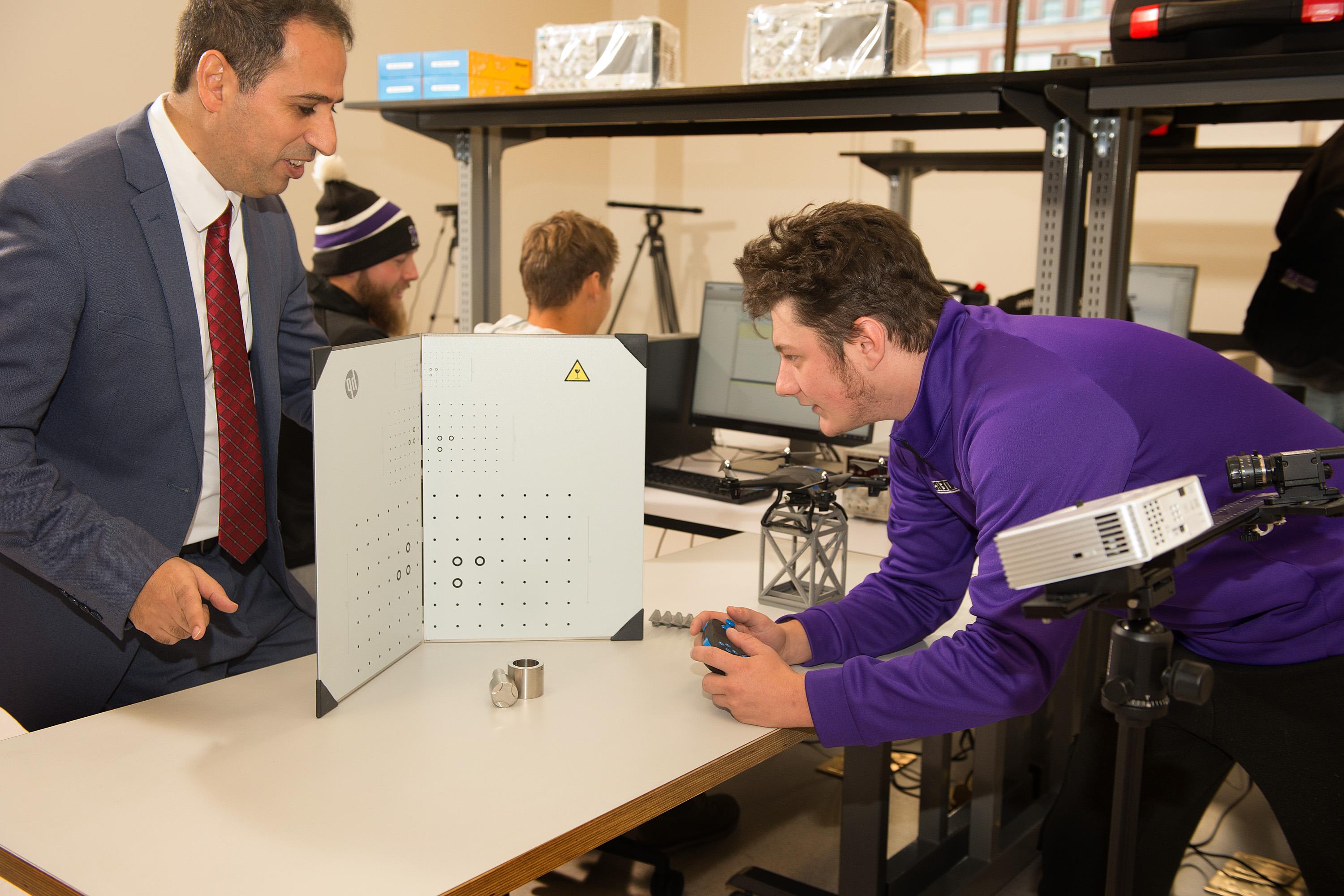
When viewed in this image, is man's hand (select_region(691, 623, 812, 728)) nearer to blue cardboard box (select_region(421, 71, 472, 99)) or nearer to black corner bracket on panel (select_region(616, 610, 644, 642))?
black corner bracket on panel (select_region(616, 610, 644, 642))

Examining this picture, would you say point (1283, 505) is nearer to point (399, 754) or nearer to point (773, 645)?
point (773, 645)

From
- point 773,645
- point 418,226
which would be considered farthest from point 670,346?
point 418,226

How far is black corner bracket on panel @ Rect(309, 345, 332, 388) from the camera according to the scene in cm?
108

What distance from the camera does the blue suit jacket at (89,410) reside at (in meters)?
1.17

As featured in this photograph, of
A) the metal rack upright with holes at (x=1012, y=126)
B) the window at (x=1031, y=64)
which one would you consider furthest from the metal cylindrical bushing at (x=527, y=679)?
the window at (x=1031, y=64)

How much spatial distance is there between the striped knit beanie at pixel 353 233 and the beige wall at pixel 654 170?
79.3 inches

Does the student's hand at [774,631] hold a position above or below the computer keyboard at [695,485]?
above

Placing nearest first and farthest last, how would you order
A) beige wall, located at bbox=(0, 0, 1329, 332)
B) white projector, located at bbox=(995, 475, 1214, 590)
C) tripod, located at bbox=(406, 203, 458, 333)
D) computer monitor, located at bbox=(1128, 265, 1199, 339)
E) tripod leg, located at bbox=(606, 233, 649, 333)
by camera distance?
white projector, located at bbox=(995, 475, 1214, 590), computer monitor, located at bbox=(1128, 265, 1199, 339), beige wall, located at bbox=(0, 0, 1329, 332), tripod, located at bbox=(406, 203, 458, 333), tripod leg, located at bbox=(606, 233, 649, 333)

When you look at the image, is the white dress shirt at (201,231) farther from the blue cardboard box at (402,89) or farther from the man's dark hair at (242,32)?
the blue cardboard box at (402,89)

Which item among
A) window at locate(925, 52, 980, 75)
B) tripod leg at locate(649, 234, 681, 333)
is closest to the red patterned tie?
window at locate(925, 52, 980, 75)

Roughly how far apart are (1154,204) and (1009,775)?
3860 mm

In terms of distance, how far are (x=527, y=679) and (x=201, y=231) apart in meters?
0.76

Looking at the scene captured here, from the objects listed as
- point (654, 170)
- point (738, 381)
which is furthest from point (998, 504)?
point (654, 170)

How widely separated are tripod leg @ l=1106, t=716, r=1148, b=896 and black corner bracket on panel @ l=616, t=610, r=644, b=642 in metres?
0.68
